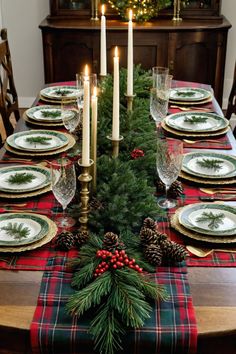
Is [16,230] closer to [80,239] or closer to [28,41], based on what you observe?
[80,239]

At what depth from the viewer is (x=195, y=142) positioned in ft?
7.20

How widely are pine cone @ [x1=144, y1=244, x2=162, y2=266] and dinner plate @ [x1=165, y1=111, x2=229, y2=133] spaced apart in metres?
0.99

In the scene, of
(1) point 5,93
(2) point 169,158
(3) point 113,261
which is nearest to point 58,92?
(1) point 5,93

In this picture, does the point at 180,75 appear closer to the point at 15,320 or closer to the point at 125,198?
the point at 125,198

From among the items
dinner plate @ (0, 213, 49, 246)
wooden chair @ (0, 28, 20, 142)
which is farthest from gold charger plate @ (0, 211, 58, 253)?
wooden chair @ (0, 28, 20, 142)

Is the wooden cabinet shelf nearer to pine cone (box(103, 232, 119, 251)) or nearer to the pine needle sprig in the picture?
the pine needle sprig

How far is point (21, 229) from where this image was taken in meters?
1.50

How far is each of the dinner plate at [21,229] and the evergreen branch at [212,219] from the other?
0.43 m

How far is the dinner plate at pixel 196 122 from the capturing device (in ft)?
7.48

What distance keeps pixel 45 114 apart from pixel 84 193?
41.3 inches

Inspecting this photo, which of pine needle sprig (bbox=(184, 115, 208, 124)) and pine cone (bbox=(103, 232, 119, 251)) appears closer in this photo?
pine cone (bbox=(103, 232, 119, 251))

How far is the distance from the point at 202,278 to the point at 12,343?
0.46 m

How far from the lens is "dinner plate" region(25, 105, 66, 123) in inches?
94.0

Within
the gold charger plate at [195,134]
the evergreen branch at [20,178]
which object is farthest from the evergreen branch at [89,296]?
the gold charger plate at [195,134]
